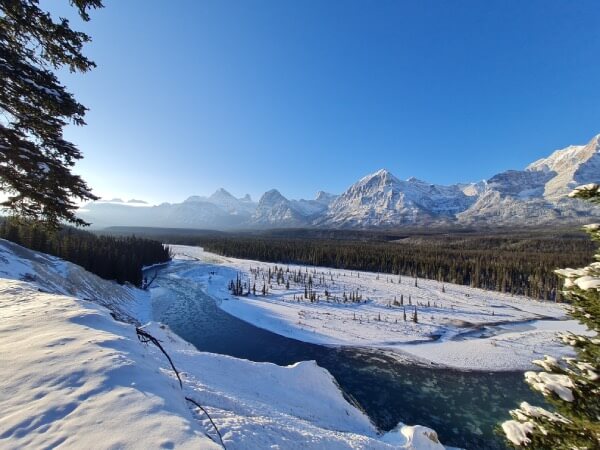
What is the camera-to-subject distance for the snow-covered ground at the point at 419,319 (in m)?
43.6

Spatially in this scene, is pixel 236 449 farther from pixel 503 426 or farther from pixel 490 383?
pixel 490 383

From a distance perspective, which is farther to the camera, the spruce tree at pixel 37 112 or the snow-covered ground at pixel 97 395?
the spruce tree at pixel 37 112

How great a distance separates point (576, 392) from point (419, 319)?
188ft

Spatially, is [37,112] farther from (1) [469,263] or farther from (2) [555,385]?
(1) [469,263]

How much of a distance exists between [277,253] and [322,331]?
102m

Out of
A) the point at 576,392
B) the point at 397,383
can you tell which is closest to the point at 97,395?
the point at 576,392

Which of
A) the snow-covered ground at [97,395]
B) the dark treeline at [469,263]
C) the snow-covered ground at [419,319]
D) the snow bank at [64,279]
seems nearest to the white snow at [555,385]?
the snow-covered ground at [97,395]

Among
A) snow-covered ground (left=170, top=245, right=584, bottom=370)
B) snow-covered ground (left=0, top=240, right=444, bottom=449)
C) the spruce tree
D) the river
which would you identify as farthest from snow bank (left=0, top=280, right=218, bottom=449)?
snow-covered ground (left=170, top=245, right=584, bottom=370)

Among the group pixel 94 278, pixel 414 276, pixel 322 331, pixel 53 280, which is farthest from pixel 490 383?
pixel 414 276

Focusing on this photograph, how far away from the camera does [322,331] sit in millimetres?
50219

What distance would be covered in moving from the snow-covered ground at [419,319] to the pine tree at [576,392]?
39.3 m

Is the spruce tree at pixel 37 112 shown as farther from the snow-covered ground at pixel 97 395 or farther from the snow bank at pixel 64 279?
the snow bank at pixel 64 279

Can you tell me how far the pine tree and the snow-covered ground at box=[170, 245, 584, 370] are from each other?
3931 centimetres

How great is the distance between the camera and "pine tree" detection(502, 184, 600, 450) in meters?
4.61
